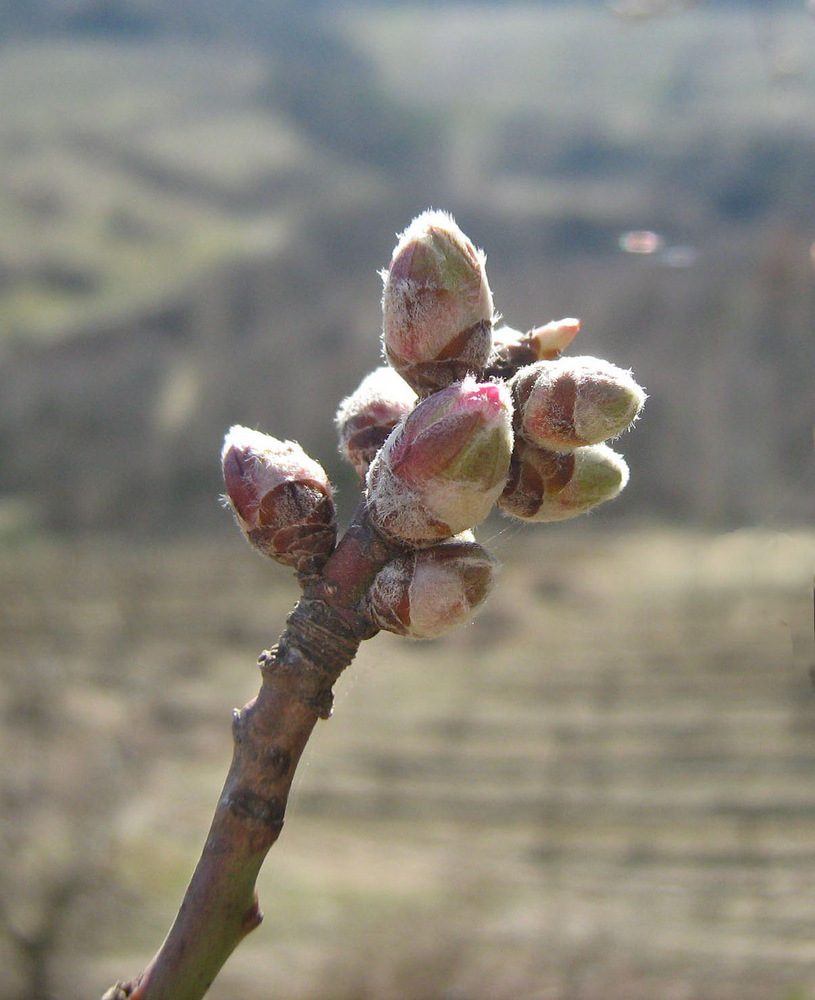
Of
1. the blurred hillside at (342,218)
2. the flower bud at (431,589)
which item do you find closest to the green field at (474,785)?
the blurred hillside at (342,218)

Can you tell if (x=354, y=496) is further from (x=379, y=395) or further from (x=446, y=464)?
(x=446, y=464)

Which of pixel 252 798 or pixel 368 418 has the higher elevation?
pixel 368 418

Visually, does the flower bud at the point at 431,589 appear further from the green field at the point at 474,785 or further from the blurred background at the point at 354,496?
the green field at the point at 474,785

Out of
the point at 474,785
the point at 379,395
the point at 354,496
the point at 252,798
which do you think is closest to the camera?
the point at 252,798

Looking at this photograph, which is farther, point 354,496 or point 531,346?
point 354,496

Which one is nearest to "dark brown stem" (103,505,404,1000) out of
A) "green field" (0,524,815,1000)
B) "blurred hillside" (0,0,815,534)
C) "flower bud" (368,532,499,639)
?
"flower bud" (368,532,499,639)

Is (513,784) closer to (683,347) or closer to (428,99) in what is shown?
(683,347)

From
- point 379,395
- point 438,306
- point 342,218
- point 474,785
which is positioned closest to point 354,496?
point 474,785

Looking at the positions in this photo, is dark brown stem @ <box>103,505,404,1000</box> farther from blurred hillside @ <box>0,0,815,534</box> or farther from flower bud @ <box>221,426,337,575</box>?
blurred hillside @ <box>0,0,815,534</box>
